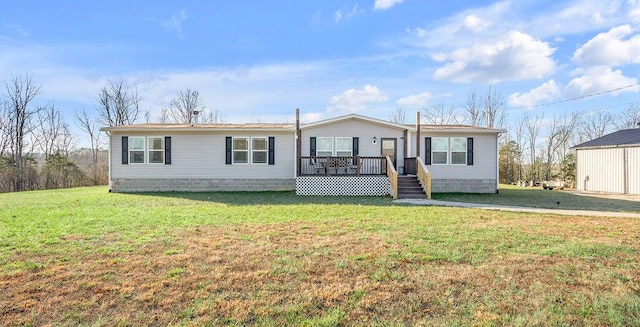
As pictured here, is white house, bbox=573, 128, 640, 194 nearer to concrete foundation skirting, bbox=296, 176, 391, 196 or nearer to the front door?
the front door

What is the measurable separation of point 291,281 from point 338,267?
0.70 m

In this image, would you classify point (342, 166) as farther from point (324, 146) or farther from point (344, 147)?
point (324, 146)

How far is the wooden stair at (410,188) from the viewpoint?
1279 centimetres

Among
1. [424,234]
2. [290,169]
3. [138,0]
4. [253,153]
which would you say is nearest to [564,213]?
[424,234]

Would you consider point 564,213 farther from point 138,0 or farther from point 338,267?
point 138,0

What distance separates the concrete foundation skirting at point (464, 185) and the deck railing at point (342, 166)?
3052mm

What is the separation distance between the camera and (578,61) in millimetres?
→ 20453

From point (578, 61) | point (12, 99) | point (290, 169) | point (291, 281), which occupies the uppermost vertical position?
point (578, 61)

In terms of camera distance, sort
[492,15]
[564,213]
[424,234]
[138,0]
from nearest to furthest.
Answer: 1. [424,234]
2. [564,213]
3. [138,0]
4. [492,15]

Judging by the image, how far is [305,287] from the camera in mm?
3549

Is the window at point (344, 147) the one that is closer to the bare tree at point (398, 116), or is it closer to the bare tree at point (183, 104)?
the bare tree at point (398, 116)

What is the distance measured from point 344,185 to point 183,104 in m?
23.5

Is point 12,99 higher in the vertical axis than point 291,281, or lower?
higher

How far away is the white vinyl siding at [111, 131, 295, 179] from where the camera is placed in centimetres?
1500
